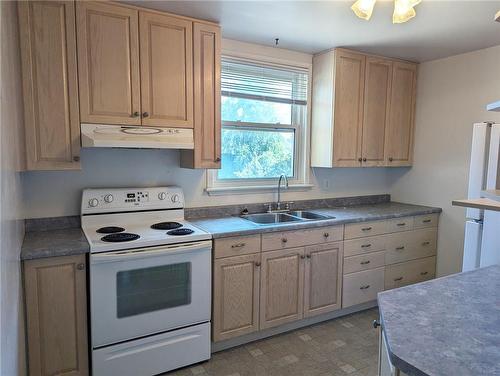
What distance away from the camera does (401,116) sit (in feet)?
11.9

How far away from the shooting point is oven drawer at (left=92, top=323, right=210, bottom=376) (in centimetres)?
209

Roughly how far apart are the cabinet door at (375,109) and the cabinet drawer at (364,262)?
89 cm

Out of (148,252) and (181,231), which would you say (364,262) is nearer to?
(181,231)

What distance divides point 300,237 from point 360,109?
4.74ft

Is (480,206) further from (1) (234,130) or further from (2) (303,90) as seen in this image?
(2) (303,90)

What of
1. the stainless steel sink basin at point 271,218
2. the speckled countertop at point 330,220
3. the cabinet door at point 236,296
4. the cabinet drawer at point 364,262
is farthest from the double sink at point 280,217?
the cabinet door at point 236,296

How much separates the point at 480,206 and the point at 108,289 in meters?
1.92

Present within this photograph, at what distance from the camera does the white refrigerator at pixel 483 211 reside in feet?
8.87

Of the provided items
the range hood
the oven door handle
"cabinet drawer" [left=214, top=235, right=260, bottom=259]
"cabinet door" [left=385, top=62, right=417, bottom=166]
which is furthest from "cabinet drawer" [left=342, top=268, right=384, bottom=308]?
the range hood

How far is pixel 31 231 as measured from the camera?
232 cm

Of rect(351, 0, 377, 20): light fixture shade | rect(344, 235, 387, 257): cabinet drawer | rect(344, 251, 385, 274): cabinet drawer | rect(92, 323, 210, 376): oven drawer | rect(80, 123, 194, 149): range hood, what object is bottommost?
rect(92, 323, 210, 376): oven drawer

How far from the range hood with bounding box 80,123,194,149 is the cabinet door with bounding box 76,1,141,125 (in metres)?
0.05

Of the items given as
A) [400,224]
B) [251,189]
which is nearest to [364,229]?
[400,224]

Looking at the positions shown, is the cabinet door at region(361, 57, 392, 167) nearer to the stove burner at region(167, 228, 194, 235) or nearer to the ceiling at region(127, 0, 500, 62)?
the ceiling at region(127, 0, 500, 62)
